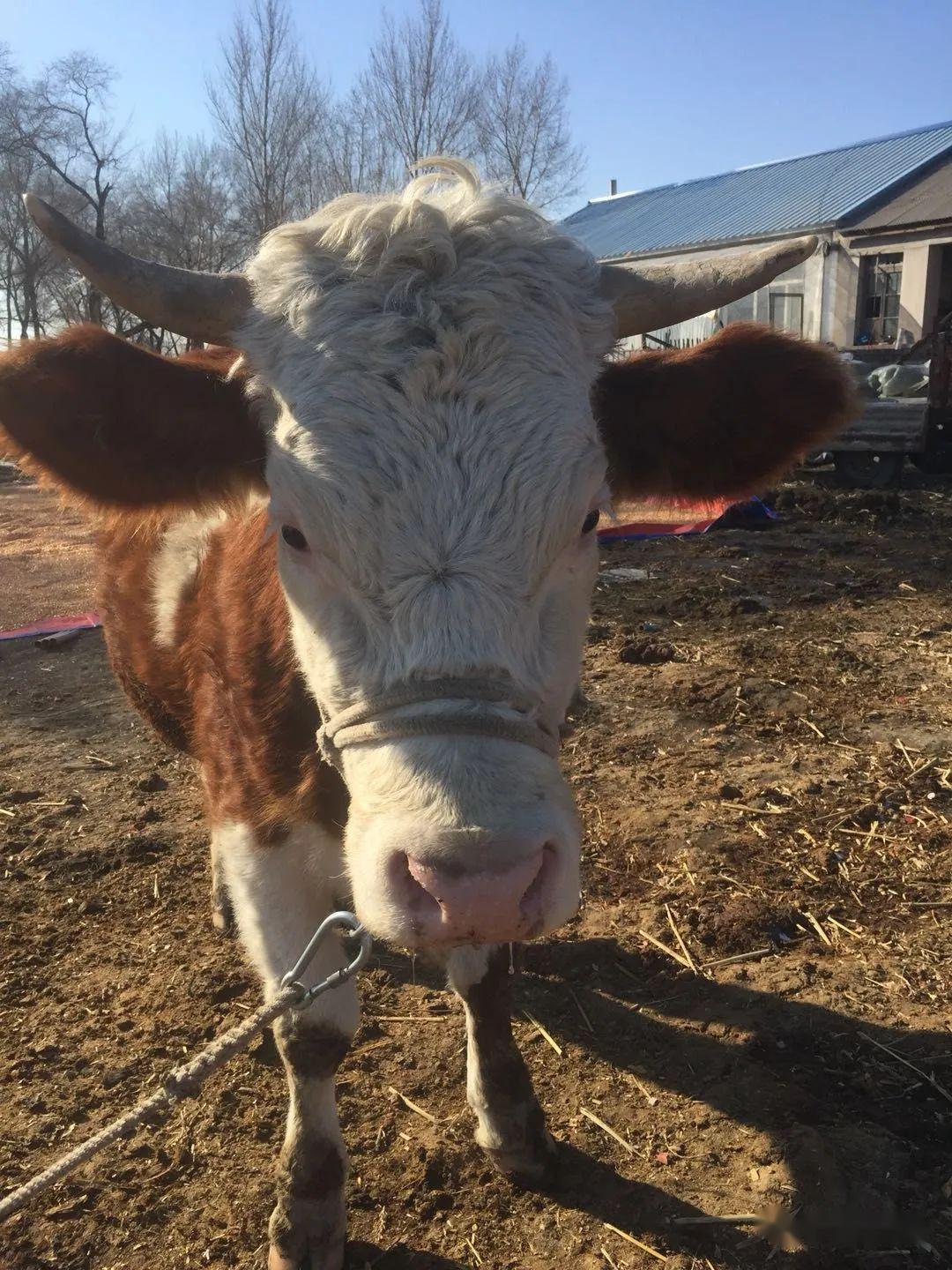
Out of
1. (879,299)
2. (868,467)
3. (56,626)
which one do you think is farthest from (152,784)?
(879,299)

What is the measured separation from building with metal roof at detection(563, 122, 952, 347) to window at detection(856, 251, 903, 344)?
2cm

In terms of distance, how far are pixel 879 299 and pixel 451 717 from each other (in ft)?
83.8

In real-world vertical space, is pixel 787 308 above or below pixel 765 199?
below

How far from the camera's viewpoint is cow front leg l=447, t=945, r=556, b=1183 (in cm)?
240

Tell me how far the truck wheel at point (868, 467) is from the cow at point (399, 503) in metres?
10.9

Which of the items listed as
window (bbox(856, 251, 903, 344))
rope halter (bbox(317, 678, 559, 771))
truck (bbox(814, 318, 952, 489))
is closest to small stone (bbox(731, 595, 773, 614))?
rope halter (bbox(317, 678, 559, 771))

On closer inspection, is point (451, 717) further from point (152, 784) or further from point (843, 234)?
point (843, 234)

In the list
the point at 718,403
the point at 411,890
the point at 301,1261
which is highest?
the point at 718,403

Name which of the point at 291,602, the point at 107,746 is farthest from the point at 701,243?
the point at 291,602

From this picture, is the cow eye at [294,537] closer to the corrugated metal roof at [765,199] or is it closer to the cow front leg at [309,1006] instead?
the cow front leg at [309,1006]

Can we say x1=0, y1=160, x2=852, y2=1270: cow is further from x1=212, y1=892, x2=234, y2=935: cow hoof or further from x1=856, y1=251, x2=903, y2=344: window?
x1=856, y1=251, x2=903, y2=344: window

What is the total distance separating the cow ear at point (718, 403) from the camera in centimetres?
230

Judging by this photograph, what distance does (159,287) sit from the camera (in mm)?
2070

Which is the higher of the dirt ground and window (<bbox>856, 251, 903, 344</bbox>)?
window (<bbox>856, 251, 903, 344</bbox>)
